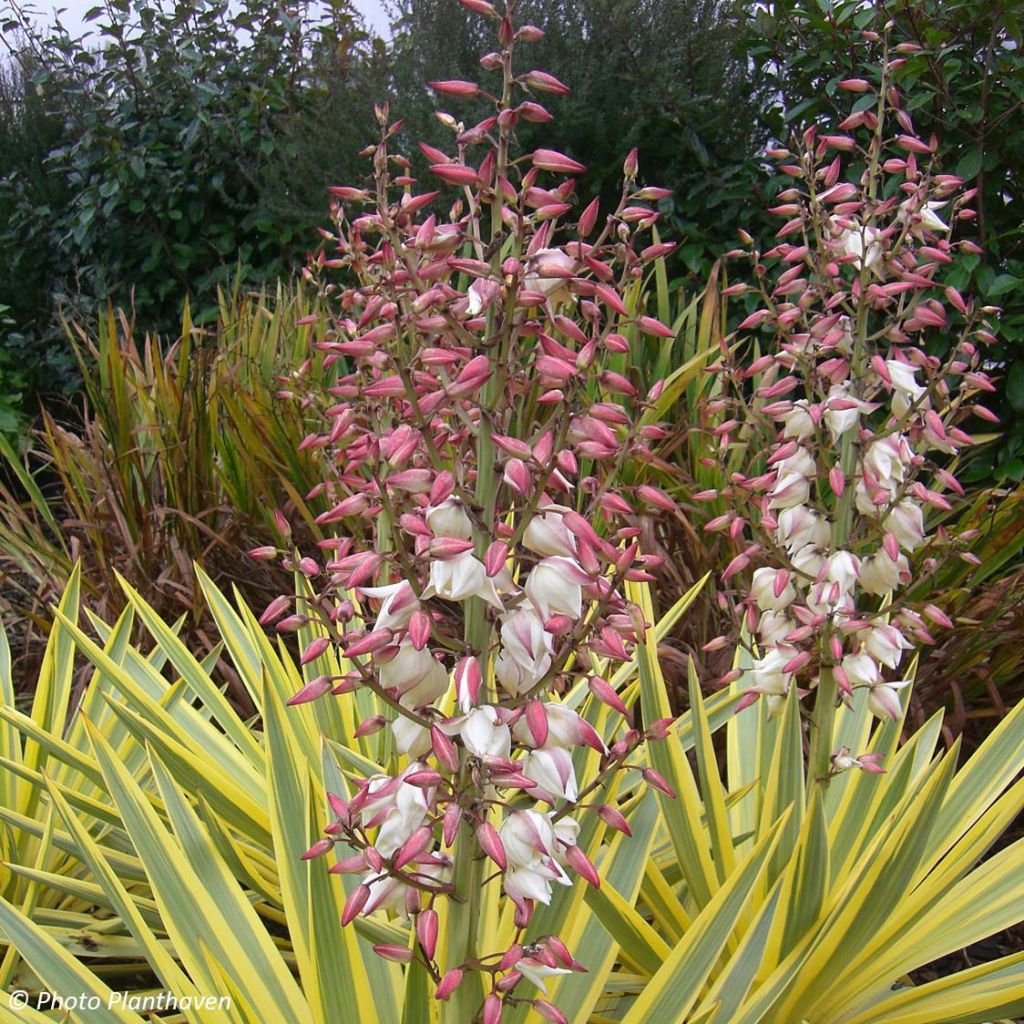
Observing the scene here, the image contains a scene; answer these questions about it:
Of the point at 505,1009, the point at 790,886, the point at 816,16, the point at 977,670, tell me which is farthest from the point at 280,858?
the point at 816,16

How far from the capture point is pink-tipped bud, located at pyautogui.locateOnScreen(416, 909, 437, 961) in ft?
2.92

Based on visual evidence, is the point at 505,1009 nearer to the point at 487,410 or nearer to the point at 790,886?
the point at 790,886

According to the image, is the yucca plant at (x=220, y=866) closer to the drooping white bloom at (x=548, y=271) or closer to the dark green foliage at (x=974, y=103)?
the drooping white bloom at (x=548, y=271)

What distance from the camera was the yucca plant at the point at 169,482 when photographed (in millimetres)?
2885

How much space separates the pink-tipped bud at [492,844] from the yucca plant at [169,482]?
1.97 metres

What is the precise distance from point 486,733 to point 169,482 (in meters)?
2.39

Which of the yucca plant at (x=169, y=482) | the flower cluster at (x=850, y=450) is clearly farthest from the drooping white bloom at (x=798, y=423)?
the yucca plant at (x=169, y=482)

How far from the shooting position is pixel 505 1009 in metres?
1.23

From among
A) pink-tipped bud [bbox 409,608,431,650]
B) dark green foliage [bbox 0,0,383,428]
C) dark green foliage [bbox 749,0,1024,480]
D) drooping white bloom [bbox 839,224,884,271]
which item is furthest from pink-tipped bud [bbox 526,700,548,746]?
dark green foliage [bbox 0,0,383,428]

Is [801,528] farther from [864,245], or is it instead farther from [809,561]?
[864,245]

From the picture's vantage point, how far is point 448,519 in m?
0.91

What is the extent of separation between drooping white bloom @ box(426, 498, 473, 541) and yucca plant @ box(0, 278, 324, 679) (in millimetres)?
1907

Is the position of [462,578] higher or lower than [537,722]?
higher

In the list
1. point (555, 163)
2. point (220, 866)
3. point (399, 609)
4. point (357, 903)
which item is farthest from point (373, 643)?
point (220, 866)
